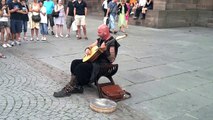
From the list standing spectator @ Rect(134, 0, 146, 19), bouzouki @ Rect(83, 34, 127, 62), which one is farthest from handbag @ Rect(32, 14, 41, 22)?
standing spectator @ Rect(134, 0, 146, 19)

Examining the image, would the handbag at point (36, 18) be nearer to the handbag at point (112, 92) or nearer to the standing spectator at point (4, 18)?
the standing spectator at point (4, 18)

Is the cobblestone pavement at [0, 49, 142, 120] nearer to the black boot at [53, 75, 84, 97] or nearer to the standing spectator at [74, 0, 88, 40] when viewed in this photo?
the black boot at [53, 75, 84, 97]

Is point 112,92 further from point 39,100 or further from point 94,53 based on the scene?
point 39,100

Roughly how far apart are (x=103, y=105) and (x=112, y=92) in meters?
0.51

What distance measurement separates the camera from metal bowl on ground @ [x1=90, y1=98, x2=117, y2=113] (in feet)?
16.5

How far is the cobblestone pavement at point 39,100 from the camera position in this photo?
4816 mm

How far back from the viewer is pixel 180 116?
5098 millimetres

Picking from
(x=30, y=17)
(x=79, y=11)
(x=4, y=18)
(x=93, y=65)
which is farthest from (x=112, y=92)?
(x=79, y=11)

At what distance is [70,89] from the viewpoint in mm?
5707

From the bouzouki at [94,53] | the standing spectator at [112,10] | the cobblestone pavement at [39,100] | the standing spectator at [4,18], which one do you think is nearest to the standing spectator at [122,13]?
the standing spectator at [112,10]

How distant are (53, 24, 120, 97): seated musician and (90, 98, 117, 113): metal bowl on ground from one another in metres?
0.49

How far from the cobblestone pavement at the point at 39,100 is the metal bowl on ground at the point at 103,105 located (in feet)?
0.23

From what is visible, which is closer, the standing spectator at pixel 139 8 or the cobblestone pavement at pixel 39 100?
the cobblestone pavement at pixel 39 100

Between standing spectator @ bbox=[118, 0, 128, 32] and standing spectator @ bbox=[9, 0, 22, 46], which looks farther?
standing spectator @ bbox=[118, 0, 128, 32]
